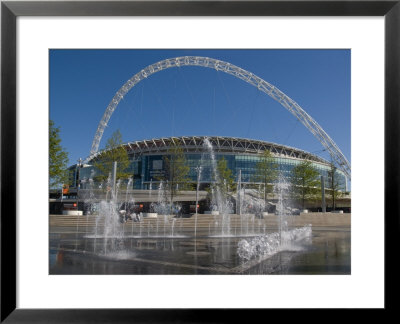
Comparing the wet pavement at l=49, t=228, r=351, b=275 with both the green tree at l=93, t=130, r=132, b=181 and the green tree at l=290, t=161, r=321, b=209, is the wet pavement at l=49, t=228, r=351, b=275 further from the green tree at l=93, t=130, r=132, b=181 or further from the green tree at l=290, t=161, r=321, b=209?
the green tree at l=290, t=161, r=321, b=209

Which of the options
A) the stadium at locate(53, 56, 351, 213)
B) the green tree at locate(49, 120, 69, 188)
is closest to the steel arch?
the stadium at locate(53, 56, 351, 213)

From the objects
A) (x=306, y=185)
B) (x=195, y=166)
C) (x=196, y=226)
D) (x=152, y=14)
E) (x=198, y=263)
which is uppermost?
(x=152, y=14)

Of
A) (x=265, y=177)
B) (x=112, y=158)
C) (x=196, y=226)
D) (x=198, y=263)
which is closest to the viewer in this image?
(x=198, y=263)

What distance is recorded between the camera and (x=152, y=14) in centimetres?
479

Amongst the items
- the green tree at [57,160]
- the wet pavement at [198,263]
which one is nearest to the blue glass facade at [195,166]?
the green tree at [57,160]

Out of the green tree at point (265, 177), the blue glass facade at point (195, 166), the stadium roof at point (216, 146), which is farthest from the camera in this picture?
the stadium roof at point (216, 146)

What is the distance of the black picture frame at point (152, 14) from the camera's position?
459 cm

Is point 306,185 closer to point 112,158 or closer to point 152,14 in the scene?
point 112,158

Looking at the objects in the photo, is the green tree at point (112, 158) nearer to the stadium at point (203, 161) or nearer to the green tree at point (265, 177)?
the stadium at point (203, 161)

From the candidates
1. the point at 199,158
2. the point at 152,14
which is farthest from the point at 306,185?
the point at 152,14

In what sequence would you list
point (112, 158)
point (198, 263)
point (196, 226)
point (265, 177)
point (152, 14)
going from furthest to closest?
point (265, 177), point (112, 158), point (196, 226), point (198, 263), point (152, 14)

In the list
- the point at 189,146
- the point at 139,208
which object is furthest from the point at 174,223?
the point at 189,146

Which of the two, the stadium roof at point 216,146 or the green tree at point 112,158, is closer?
the green tree at point 112,158

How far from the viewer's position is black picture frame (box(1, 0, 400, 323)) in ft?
Result: 15.1
